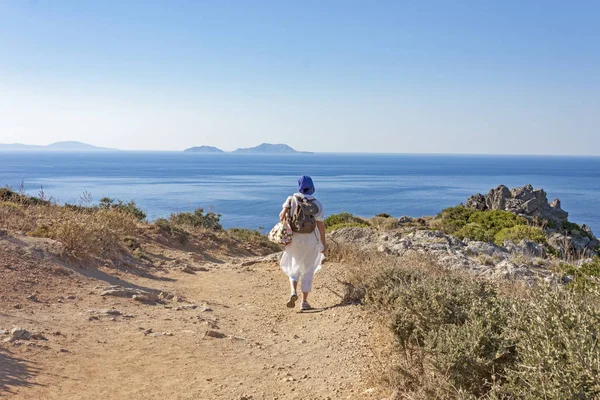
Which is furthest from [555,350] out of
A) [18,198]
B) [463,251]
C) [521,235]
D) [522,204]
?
[522,204]

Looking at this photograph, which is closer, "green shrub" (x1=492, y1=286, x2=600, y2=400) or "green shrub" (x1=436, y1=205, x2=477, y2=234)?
"green shrub" (x1=492, y1=286, x2=600, y2=400)

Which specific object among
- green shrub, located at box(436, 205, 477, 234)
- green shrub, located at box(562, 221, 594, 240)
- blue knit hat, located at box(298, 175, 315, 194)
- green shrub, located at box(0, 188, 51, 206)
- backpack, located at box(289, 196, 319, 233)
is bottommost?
green shrub, located at box(562, 221, 594, 240)

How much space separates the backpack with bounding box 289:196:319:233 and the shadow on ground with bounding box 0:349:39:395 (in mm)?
3739

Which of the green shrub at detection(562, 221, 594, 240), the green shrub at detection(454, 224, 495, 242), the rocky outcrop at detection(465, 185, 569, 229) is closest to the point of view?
the green shrub at detection(454, 224, 495, 242)

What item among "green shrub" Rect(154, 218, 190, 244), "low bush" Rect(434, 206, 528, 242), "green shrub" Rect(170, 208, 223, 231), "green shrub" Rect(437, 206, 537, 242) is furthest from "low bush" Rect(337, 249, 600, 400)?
"green shrub" Rect(437, 206, 537, 242)

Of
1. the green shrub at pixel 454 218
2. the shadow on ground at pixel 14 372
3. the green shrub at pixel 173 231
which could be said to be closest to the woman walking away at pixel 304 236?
the shadow on ground at pixel 14 372

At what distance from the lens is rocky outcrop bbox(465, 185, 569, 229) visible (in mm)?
Result: 27828

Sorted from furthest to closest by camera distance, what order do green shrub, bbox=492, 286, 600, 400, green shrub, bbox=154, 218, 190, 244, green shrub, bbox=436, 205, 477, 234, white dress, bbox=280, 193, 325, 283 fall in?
1. green shrub, bbox=436, 205, 477, 234
2. green shrub, bbox=154, 218, 190, 244
3. white dress, bbox=280, 193, 325, 283
4. green shrub, bbox=492, 286, 600, 400

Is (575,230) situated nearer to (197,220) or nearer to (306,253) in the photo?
(197,220)

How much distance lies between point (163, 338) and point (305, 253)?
95.1 inches

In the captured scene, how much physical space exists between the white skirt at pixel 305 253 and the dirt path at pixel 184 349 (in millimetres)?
600

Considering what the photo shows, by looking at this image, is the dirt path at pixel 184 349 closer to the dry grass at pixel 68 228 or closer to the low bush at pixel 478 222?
the dry grass at pixel 68 228

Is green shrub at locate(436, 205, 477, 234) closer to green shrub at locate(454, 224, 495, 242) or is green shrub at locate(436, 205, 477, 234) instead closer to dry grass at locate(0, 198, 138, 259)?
green shrub at locate(454, 224, 495, 242)

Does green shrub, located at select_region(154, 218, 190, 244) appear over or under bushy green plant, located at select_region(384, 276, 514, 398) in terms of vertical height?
under
